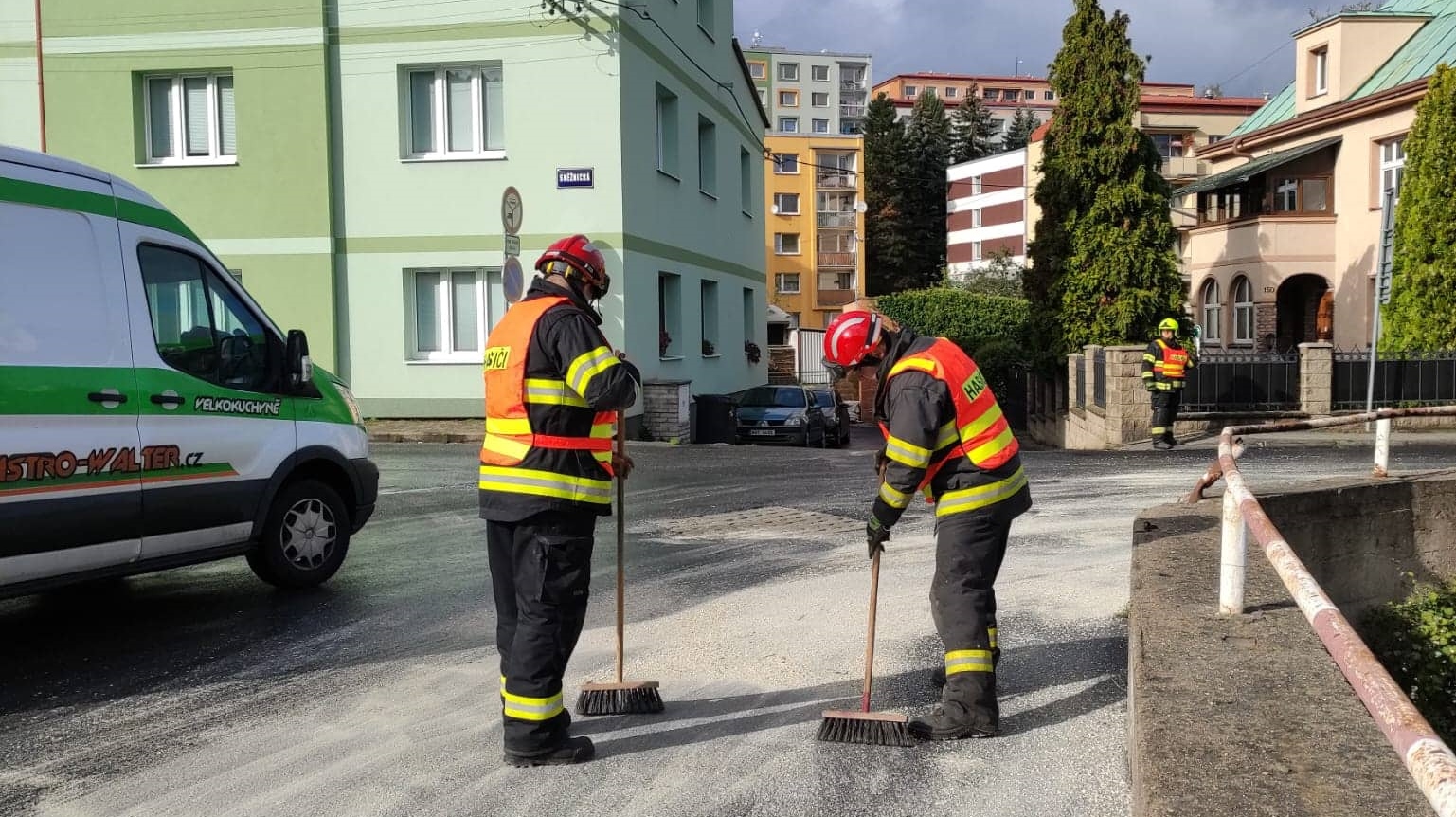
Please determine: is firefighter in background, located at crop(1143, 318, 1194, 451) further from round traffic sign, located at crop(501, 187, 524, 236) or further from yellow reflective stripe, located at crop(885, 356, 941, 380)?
yellow reflective stripe, located at crop(885, 356, 941, 380)

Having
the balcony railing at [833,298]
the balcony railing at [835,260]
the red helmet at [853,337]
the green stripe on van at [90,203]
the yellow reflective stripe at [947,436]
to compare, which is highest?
the balcony railing at [835,260]

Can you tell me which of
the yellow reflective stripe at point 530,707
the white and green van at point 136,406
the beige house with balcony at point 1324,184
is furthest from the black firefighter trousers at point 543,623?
the beige house with balcony at point 1324,184

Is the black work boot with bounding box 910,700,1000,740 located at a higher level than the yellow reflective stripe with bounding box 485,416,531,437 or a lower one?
lower

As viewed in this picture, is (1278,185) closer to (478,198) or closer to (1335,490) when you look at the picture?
(478,198)

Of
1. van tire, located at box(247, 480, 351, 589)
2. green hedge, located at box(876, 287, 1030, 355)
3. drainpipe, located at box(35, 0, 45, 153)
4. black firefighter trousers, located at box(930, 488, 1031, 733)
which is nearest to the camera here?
black firefighter trousers, located at box(930, 488, 1031, 733)

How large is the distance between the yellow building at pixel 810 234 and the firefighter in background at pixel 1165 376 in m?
49.5

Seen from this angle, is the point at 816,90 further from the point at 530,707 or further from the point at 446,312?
the point at 530,707

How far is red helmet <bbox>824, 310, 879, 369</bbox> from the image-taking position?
183 inches

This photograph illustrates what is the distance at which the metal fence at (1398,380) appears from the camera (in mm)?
18594

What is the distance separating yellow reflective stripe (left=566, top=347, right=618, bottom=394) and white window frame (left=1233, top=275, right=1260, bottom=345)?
99.9ft

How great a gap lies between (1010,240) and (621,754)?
72711 mm

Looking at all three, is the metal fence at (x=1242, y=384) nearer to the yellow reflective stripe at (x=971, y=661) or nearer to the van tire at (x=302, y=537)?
the van tire at (x=302, y=537)

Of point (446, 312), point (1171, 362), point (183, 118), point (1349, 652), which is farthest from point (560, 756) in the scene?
point (183, 118)

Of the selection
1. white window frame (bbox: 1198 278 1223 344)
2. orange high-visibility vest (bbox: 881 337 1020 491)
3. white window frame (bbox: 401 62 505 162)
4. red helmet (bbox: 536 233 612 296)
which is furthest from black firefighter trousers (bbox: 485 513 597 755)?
white window frame (bbox: 1198 278 1223 344)
